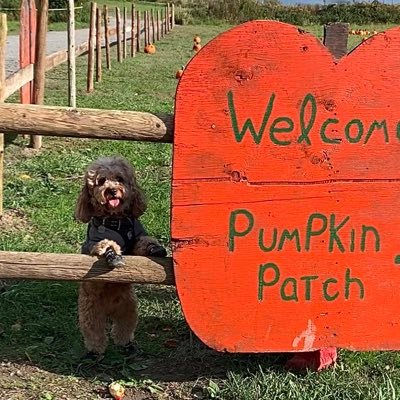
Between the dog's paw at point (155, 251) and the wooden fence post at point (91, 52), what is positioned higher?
the wooden fence post at point (91, 52)

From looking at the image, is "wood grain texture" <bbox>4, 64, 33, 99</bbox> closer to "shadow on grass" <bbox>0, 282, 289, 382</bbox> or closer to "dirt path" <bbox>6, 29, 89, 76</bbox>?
"shadow on grass" <bbox>0, 282, 289, 382</bbox>

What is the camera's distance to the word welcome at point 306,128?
303 cm

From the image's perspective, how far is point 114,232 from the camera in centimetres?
333

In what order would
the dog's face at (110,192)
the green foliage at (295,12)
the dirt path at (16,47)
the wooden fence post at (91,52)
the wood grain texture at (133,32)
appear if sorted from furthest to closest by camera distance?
1. the green foliage at (295,12)
2. the wood grain texture at (133,32)
3. the dirt path at (16,47)
4. the wooden fence post at (91,52)
5. the dog's face at (110,192)

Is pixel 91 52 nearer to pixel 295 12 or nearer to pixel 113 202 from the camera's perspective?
pixel 113 202

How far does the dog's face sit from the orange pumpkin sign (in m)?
0.32

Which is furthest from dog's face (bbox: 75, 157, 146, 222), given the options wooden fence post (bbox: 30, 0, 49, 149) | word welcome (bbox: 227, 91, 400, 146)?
wooden fence post (bbox: 30, 0, 49, 149)

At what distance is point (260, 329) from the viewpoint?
3.21m

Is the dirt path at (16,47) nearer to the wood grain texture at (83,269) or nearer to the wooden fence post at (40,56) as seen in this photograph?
the wooden fence post at (40,56)

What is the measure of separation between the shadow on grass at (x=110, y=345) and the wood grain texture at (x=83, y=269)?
0.57m

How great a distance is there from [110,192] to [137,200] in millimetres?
Answer: 153

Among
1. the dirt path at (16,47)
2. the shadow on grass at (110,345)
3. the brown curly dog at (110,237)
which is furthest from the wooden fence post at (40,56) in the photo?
the dirt path at (16,47)

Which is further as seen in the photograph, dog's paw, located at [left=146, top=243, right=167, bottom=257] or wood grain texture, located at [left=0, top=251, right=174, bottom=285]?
dog's paw, located at [left=146, top=243, right=167, bottom=257]

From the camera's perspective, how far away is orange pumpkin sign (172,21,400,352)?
3006mm
